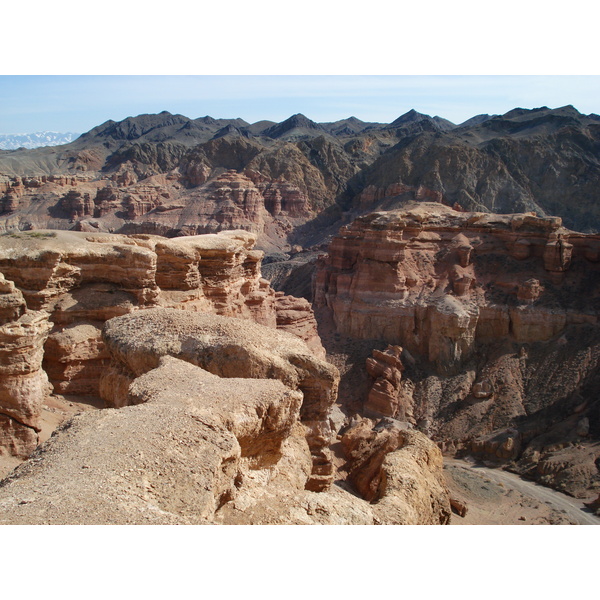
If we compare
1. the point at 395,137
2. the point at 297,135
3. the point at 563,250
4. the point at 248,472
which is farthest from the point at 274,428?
the point at 297,135

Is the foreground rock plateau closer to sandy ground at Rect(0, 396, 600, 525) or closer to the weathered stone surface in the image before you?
the weathered stone surface

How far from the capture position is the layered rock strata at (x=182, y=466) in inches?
230

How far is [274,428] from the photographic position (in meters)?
8.98

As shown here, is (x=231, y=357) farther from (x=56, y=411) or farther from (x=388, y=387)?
(x=388, y=387)

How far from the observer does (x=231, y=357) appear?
10.7 meters

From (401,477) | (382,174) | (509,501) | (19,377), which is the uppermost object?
(382,174)

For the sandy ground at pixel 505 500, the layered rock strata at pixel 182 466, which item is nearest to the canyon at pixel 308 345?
the layered rock strata at pixel 182 466

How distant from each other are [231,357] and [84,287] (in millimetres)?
8767

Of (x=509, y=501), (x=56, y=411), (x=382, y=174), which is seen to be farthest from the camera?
(x=382, y=174)

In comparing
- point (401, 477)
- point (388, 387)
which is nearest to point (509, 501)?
point (388, 387)

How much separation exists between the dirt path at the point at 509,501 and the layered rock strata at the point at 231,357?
1011 cm

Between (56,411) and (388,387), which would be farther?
(388,387)

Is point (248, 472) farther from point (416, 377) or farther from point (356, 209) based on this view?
point (356, 209)

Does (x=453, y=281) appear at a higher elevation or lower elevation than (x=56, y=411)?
lower
